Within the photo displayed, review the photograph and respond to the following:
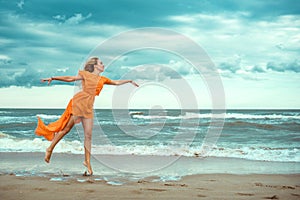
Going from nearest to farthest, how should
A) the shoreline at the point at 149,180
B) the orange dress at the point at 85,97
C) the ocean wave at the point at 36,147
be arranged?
the shoreline at the point at 149,180 < the orange dress at the point at 85,97 < the ocean wave at the point at 36,147

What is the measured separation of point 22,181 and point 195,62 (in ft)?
14.8

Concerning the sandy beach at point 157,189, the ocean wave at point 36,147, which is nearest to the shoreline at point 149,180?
the sandy beach at point 157,189

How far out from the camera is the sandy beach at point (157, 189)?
4.85 meters

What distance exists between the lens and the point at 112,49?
7688mm

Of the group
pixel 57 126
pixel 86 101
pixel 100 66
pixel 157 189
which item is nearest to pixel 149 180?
pixel 157 189

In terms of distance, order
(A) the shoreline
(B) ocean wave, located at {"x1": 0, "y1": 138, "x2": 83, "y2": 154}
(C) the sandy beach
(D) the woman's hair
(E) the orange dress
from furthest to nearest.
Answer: (B) ocean wave, located at {"x1": 0, "y1": 138, "x2": 83, "y2": 154}
(D) the woman's hair
(E) the orange dress
(A) the shoreline
(C) the sandy beach

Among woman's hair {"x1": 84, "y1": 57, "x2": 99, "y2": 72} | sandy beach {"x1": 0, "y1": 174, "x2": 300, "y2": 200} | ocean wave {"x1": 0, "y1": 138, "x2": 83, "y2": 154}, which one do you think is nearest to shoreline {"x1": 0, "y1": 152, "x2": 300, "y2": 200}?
sandy beach {"x1": 0, "y1": 174, "x2": 300, "y2": 200}

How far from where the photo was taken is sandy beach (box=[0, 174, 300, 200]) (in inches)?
191

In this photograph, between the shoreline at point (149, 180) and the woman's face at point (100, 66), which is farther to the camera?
the woman's face at point (100, 66)

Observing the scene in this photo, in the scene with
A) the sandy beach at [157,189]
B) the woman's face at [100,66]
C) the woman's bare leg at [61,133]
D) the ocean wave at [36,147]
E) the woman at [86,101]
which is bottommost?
the ocean wave at [36,147]

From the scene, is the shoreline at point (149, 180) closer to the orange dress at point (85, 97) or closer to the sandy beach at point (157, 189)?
the sandy beach at point (157, 189)

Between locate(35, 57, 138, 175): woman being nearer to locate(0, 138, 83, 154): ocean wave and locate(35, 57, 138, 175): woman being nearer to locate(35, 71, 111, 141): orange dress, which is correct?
locate(35, 71, 111, 141): orange dress

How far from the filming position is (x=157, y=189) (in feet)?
17.3

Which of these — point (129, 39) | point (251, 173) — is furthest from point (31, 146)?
point (251, 173)
